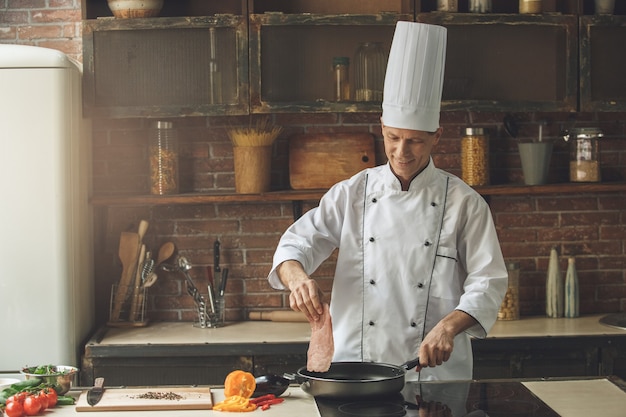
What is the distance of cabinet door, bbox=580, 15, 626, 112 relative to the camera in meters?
3.95

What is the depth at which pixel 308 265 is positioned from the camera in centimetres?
297

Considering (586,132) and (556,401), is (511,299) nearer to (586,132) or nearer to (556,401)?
(586,132)

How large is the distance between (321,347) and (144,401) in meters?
0.49

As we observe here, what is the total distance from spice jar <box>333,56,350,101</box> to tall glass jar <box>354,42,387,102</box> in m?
0.04

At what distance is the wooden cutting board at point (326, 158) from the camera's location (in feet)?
13.6

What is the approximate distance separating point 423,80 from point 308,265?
0.71 meters

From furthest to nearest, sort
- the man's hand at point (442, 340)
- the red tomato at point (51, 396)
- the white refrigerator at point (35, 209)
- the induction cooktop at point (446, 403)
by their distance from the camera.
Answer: the white refrigerator at point (35, 209)
the man's hand at point (442, 340)
the red tomato at point (51, 396)
the induction cooktop at point (446, 403)

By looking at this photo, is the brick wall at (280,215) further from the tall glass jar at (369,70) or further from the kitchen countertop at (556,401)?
the kitchen countertop at (556,401)

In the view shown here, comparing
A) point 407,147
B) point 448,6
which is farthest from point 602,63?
point 407,147

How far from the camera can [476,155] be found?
410 centimetres

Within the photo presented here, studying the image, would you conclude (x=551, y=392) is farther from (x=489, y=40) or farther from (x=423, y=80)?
(x=489, y=40)

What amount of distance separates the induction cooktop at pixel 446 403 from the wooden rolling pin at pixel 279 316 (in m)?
1.55

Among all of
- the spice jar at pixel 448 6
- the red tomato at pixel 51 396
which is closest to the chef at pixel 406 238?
the red tomato at pixel 51 396

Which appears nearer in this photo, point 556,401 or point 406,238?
point 556,401
